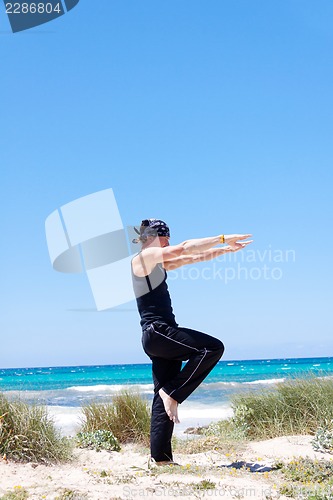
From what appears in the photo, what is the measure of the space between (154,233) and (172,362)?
1.17 m

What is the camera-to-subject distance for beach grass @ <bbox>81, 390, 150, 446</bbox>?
22.7 feet

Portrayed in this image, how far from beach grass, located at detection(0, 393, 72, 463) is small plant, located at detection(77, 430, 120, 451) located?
0.63 metres

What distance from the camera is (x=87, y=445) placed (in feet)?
20.3

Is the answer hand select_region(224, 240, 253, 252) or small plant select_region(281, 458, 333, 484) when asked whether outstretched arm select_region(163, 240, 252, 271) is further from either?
small plant select_region(281, 458, 333, 484)

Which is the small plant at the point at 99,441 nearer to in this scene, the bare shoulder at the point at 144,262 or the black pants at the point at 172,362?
the black pants at the point at 172,362

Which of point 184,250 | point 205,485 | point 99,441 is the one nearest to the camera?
point 205,485

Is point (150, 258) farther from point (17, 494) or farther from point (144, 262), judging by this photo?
point (17, 494)

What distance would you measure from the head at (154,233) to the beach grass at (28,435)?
201 cm

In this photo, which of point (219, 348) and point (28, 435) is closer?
point (219, 348)

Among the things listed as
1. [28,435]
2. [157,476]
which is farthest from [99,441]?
[157,476]

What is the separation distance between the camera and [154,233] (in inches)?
198

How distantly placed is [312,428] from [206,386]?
486 inches

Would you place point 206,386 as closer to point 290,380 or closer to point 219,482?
point 290,380

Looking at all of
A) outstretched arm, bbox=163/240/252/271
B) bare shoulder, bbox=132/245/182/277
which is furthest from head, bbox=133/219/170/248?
outstretched arm, bbox=163/240/252/271
